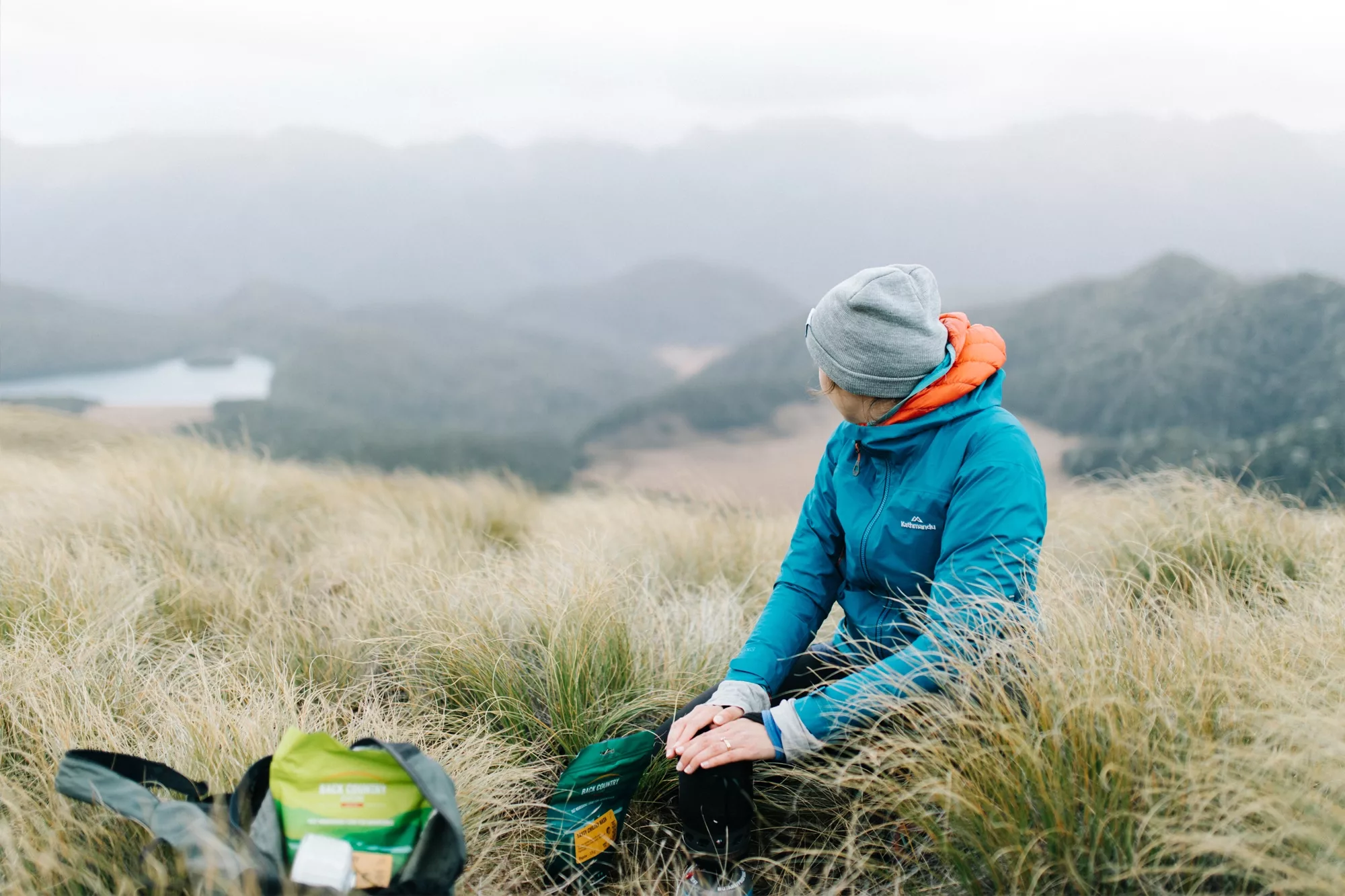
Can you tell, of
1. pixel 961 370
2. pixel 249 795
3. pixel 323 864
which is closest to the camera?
pixel 323 864

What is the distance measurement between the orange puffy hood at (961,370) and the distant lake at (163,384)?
36930 mm

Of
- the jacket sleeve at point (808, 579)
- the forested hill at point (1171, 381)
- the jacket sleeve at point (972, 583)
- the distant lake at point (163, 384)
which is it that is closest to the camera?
the jacket sleeve at point (972, 583)

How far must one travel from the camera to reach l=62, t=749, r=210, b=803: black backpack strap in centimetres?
160

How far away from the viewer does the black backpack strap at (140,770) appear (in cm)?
160

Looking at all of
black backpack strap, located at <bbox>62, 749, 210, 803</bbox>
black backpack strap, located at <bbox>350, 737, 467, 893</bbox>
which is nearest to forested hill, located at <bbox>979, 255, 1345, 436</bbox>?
black backpack strap, located at <bbox>350, 737, 467, 893</bbox>

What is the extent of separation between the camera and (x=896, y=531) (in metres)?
1.99

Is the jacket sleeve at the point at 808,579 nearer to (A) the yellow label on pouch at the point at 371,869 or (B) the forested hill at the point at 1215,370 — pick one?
(A) the yellow label on pouch at the point at 371,869

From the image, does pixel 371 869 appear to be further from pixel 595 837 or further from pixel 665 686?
pixel 665 686

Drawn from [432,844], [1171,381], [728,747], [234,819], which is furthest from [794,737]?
[1171,381]

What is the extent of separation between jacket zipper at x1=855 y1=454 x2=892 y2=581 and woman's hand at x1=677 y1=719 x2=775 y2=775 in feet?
1.70

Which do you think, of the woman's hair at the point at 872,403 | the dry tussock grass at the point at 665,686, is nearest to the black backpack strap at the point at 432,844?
the dry tussock grass at the point at 665,686

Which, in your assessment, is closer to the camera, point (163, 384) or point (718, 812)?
point (718, 812)

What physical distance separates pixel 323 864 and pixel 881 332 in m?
1.55

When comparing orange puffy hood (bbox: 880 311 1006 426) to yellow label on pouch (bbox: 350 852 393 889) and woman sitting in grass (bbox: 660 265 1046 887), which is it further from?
yellow label on pouch (bbox: 350 852 393 889)
